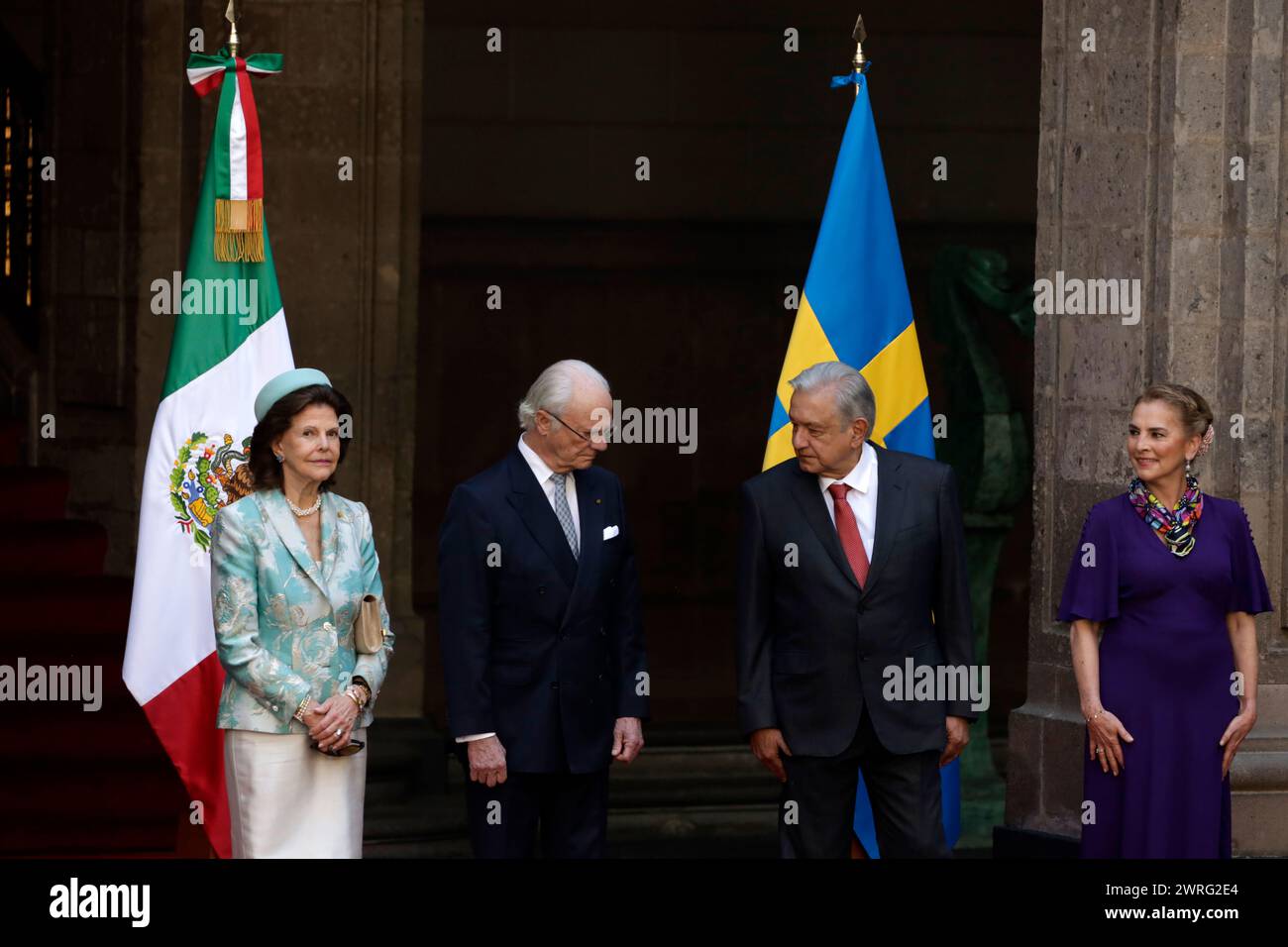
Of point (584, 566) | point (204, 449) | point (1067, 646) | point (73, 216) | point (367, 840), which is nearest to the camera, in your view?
point (584, 566)

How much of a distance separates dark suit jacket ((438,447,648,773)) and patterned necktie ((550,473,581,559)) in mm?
31

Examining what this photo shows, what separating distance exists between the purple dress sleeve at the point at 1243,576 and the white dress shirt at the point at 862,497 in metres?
1.05

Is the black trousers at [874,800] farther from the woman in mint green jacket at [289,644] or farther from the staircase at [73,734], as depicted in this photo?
the staircase at [73,734]

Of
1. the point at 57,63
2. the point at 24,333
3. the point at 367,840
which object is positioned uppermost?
the point at 57,63

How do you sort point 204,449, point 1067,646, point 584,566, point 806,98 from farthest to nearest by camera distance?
1. point 806,98
2. point 1067,646
3. point 204,449
4. point 584,566

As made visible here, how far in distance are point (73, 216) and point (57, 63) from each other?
785 mm

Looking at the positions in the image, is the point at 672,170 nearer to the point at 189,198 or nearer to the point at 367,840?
the point at 189,198

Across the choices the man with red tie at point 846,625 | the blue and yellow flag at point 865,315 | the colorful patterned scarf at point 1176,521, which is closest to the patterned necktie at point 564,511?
the man with red tie at point 846,625

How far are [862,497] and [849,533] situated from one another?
0.36 ft

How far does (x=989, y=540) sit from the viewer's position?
954 centimetres

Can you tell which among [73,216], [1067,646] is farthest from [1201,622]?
[73,216]

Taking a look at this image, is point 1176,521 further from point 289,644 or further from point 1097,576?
point 289,644

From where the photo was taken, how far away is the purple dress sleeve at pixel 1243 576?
22.9 ft

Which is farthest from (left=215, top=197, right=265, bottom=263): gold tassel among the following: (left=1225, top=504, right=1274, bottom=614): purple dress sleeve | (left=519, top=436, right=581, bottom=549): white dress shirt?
(left=1225, top=504, right=1274, bottom=614): purple dress sleeve
